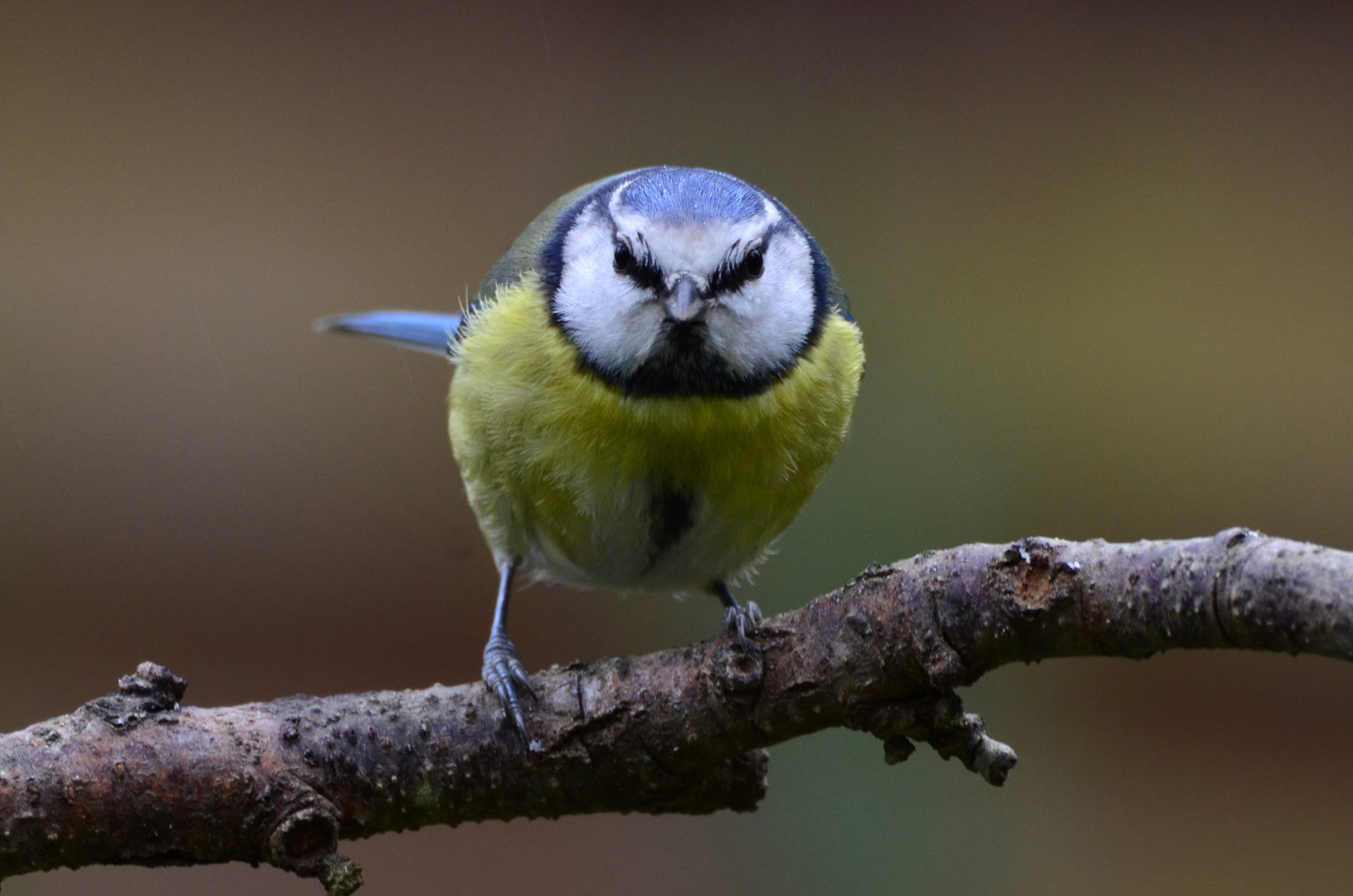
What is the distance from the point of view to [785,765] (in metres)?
2.01

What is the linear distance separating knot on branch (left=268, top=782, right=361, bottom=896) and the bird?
0.20 metres

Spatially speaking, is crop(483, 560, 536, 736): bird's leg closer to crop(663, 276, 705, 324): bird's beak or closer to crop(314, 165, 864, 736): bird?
crop(314, 165, 864, 736): bird

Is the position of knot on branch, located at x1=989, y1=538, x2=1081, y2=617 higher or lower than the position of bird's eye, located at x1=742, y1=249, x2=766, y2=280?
lower

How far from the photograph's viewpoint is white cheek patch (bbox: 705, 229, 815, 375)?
1.32 m

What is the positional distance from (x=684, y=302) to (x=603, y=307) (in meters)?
0.13

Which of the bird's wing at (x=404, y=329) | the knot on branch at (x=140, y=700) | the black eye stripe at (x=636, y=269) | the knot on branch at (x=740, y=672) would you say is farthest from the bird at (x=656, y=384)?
the bird's wing at (x=404, y=329)

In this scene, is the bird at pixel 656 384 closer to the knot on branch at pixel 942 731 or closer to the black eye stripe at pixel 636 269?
the black eye stripe at pixel 636 269

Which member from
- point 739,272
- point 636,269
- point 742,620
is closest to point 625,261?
point 636,269

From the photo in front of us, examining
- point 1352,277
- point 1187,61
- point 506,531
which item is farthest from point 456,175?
point 1352,277

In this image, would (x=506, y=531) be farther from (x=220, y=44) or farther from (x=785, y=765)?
(x=220, y=44)

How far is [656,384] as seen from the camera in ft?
4.34

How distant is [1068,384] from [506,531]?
1.27 m

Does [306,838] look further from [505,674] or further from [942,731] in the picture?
[942,731]

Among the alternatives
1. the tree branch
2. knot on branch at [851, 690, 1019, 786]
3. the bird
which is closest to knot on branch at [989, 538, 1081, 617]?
the tree branch
